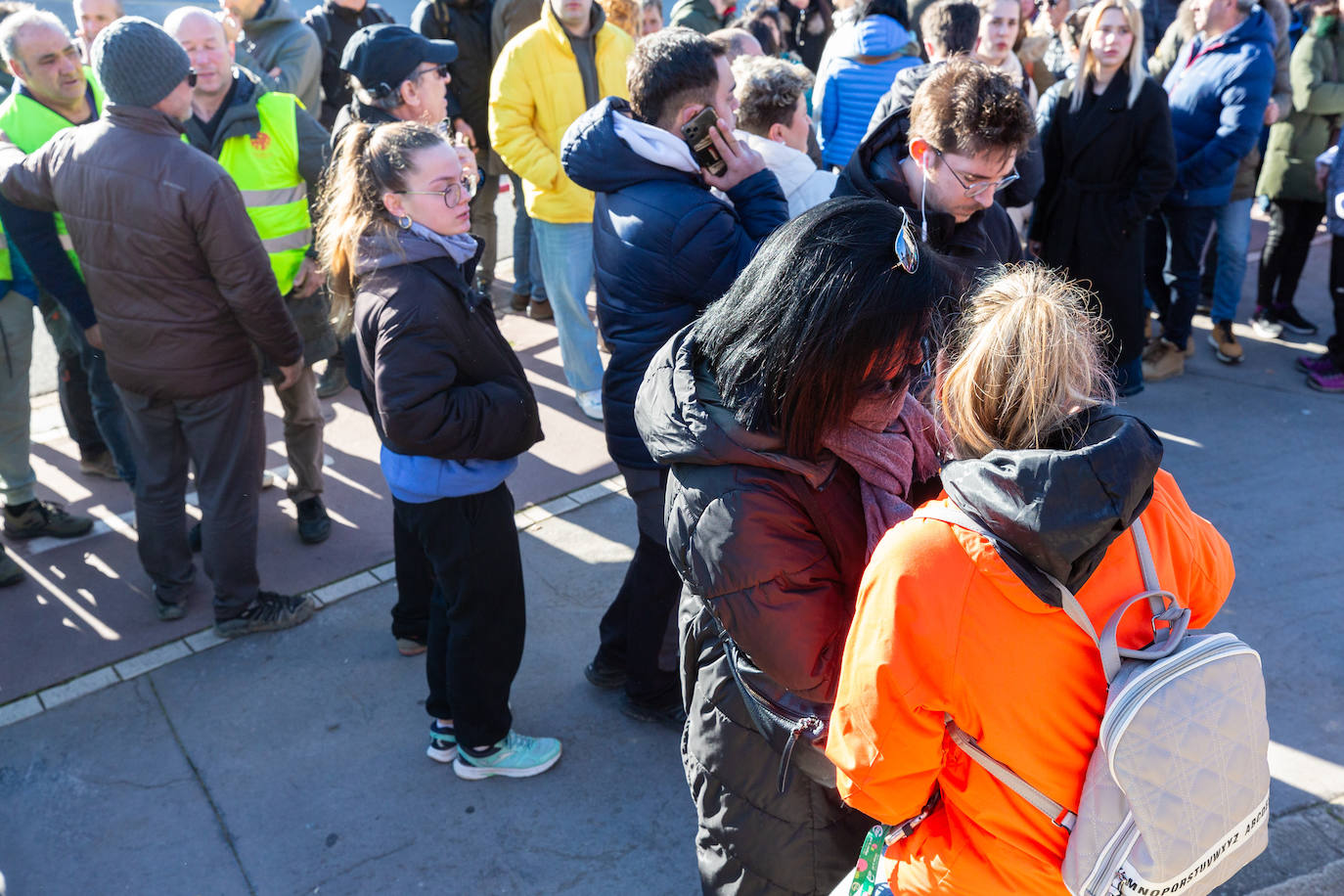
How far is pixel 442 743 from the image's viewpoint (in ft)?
10.7

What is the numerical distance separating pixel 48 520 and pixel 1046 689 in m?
4.42

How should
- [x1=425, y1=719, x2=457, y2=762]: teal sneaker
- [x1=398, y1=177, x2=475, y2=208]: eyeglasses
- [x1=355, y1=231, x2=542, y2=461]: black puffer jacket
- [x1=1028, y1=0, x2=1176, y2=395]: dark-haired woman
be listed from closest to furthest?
[x1=355, y1=231, x2=542, y2=461]: black puffer jacket → [x1=398, y1=177, x2=475, y2=208]: eyeglasses → [x1=425, y1=719, x2=457, y2=762]: teal sneaker → [x1=1028, y1=0, x2=1176, y2=395]: dark-haired woman

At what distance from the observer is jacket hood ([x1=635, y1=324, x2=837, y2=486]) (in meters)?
1.74

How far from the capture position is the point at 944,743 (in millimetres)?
1670

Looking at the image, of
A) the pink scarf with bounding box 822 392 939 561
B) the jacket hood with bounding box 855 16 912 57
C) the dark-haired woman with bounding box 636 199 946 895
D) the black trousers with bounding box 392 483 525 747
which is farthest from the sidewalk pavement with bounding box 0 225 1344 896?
the jacket hood with bounding box 855 16 912 57

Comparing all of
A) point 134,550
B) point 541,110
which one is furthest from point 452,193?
point 541,110

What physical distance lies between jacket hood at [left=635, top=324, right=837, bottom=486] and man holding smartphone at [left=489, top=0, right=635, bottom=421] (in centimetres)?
351

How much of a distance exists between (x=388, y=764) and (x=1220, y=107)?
5096mm

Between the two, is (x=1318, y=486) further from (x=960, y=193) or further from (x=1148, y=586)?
(x=1148, y=586)

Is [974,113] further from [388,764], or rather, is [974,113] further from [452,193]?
[388,764]

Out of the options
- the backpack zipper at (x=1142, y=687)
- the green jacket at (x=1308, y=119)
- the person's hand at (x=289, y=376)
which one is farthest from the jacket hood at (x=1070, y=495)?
the green jacket at (x=1308, y=119)

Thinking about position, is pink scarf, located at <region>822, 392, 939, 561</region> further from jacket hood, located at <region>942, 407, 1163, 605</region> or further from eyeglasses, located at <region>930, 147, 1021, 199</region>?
eyeglasses, located at <region>930, 147, 1021, 199</region>

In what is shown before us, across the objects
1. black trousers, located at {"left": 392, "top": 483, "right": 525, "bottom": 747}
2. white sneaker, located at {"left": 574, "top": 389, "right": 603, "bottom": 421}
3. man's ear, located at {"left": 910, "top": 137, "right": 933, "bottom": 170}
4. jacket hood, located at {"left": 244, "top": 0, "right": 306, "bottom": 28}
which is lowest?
white sneaker, located at {"left": 574, "top": 389, "right": 603, "bottom": 421}

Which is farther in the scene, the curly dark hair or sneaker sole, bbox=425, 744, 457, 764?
sneaker sole, bbox=425, 744, 457, 764
